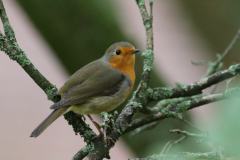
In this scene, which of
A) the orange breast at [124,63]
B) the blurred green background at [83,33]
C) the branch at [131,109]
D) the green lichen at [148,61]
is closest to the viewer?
the branch at [131,109]

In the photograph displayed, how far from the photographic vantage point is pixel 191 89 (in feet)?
8.66

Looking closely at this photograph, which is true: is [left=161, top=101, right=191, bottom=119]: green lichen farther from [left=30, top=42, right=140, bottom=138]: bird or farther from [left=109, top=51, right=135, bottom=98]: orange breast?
[left=109, top=51, right=135, bottom=98]: orange breast

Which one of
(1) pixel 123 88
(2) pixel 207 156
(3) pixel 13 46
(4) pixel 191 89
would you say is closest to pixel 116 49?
(1) pixel 123 88

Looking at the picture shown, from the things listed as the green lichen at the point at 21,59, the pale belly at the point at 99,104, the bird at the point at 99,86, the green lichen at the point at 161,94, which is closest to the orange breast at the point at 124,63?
the bird at the point at 99,86

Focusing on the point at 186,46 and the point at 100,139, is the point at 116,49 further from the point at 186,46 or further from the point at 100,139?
the point at 186,46

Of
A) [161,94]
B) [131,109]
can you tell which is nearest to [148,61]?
[161,94]

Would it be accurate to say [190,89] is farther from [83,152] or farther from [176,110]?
[83,152]

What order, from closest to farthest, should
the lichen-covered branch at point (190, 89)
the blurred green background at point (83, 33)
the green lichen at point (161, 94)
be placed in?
the lichen-covered branch at point (190, 89)
the green lichen at point (161, 94)
the blurred green background at point (83, 33)

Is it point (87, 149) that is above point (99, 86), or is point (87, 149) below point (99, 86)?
below

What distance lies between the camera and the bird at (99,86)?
2.47 m

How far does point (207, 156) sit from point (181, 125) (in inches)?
76.4

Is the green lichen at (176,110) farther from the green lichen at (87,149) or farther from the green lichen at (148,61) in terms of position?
the green lichen at (87,149)

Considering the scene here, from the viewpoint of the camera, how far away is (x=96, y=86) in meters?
2.82

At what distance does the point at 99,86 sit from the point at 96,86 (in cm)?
4
